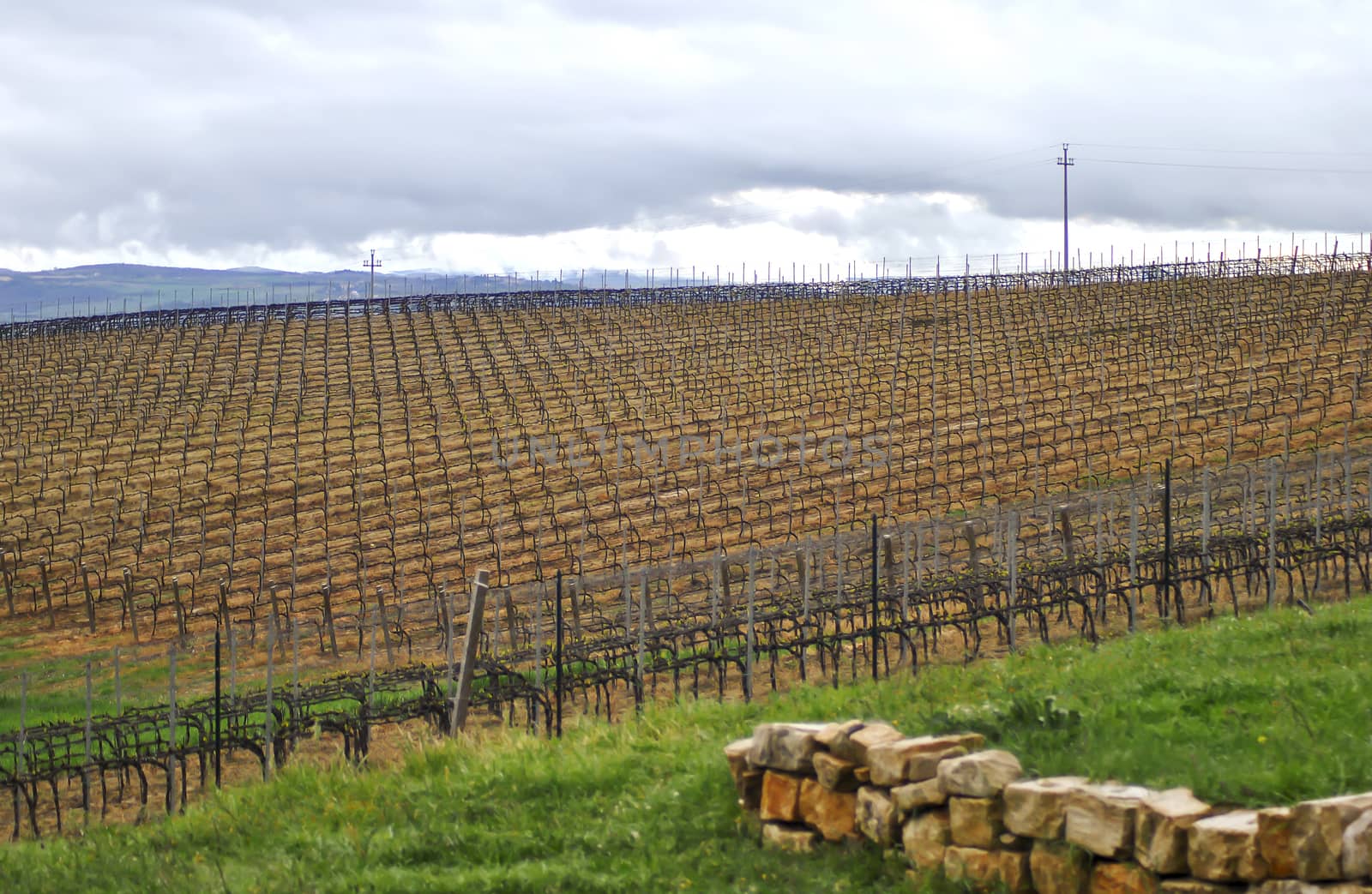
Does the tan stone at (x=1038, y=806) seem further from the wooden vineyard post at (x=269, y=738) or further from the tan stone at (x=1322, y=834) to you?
the wooden vineyard post at (x=269, y=738)

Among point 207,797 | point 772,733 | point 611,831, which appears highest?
point 772,733


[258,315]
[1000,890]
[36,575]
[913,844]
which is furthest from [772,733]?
[258,315]

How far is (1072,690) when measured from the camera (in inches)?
367

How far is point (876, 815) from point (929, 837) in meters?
0.37

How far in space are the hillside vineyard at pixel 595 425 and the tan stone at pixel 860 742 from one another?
16.3m

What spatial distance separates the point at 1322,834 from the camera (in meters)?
5.52

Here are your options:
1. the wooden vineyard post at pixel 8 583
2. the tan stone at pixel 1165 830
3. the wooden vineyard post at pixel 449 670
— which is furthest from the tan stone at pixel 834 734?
the wooden vineyard post at pixel 8 583

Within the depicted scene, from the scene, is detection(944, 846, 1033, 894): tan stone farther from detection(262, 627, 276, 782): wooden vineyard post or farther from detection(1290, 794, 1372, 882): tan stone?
detection(262, 627, 276, 782): wooden vineyard post

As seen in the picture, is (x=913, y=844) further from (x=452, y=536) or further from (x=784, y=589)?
(x=452, y=536)

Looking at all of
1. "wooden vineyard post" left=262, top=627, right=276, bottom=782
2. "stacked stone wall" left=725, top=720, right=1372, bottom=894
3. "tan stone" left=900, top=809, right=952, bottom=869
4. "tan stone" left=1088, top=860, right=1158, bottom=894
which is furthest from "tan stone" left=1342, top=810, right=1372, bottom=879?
"wooden vineyard post" left=262, top=627, right=276, bottom=782

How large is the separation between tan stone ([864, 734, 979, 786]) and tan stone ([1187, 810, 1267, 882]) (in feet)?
4.69

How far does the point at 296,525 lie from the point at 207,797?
23.7 metres

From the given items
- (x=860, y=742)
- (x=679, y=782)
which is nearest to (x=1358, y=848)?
(x=860, y=742)

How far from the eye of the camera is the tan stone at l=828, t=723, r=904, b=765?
23.9ft
